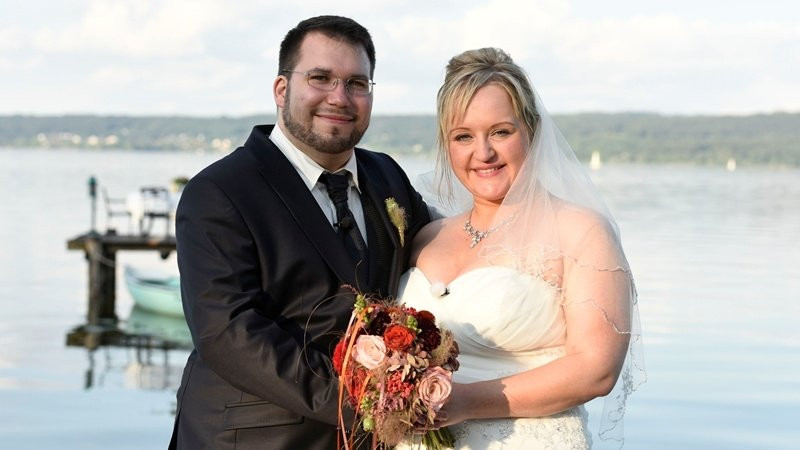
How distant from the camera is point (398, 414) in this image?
3.64 m

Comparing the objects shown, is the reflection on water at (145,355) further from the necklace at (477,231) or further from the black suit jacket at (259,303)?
the black suit jacket at (259,303)

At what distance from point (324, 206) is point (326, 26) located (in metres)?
0.67

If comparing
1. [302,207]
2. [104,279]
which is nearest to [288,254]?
[302,207]

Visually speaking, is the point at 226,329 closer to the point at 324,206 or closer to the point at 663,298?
the point at 324,206

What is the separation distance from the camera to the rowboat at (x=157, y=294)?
2045 centimetres

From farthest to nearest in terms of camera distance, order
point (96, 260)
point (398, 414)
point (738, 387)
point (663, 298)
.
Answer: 1. point (663, 298)
2. point (96, 260)
3. point (738, 387)
4. point (398, 414)

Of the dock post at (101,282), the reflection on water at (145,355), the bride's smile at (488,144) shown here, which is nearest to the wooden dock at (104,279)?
the dock post at (101,282)

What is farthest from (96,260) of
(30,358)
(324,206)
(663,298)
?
(324,206)

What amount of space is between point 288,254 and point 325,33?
34.4 inches

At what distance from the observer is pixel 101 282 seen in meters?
21.1

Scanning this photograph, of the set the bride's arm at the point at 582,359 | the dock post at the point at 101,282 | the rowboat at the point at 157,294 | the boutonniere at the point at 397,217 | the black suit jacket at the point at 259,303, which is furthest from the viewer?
the rowboat at the point at 157,294

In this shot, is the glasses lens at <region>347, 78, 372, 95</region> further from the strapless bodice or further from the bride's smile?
the strapless bodice

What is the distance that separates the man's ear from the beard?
0.06 metres

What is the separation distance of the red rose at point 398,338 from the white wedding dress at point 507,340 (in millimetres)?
543
